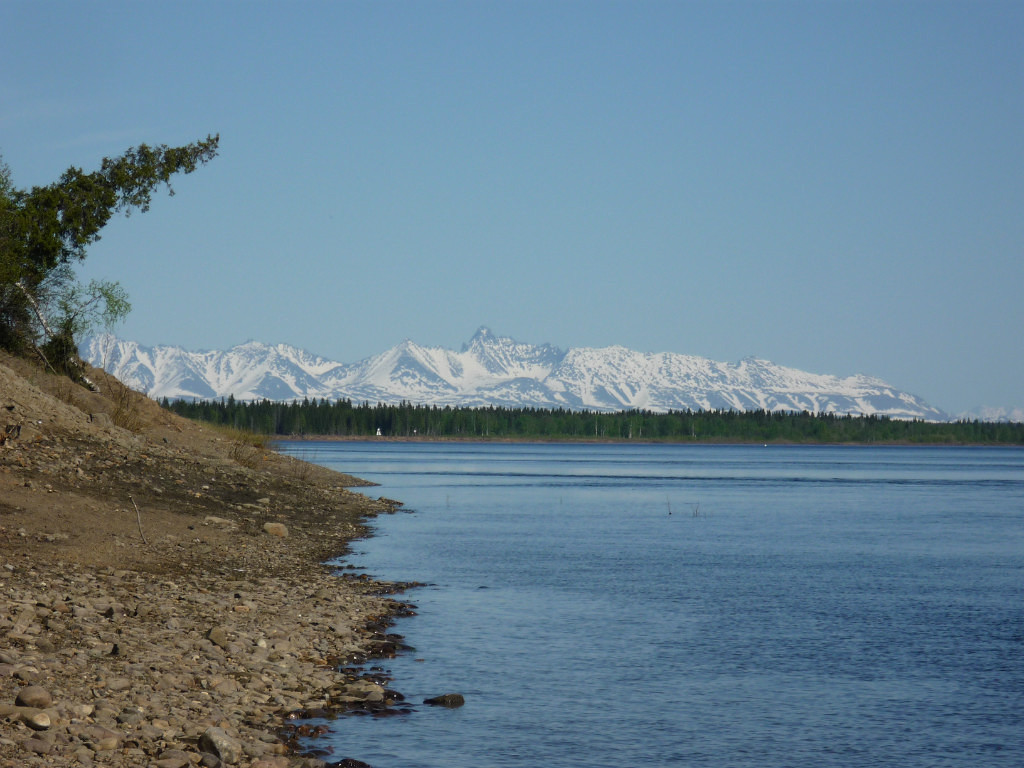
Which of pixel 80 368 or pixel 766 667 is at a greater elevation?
pixel 80 368

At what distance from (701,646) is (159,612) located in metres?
10.5

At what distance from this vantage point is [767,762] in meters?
15.2

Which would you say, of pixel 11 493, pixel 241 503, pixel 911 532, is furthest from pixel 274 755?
pixel 911 532

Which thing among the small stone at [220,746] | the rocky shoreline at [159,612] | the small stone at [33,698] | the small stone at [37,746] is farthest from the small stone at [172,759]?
the small stone at [33,698]

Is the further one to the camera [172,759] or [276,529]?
[276,529]

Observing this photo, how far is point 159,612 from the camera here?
66.7 ft

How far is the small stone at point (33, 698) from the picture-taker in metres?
13.4

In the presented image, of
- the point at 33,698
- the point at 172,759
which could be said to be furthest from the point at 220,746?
the point at 33,698

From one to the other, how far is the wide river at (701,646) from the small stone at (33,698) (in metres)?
3.60

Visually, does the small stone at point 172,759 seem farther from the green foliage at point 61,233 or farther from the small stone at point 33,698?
the green foliage at point 61,233

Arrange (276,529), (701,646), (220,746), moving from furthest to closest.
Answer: (276,529) < (701,646) < (220,746)

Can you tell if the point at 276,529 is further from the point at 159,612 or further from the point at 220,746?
the point at 220,746

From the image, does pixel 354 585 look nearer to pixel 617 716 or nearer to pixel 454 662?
pixel 454 662

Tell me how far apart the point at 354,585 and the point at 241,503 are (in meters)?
13.5
